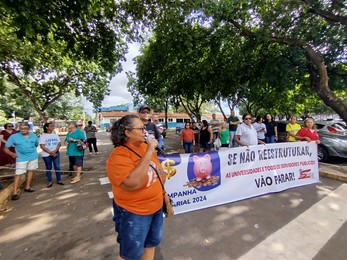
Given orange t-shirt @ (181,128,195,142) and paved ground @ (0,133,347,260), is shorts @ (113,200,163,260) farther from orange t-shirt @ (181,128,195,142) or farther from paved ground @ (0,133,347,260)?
orange t-shirt @ (181,128,195,142)

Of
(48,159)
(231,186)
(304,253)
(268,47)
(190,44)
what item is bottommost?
(304,253)

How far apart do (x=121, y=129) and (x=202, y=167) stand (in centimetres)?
246

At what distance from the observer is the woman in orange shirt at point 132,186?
1.58 metres

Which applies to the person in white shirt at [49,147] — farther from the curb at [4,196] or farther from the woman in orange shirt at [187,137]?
the woman in orange shirt at [187,137]

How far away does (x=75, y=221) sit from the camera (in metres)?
3.53

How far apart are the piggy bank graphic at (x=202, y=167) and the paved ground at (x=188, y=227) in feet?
2.06

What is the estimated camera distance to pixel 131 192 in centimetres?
165

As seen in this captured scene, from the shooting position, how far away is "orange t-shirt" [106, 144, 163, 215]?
1.57 metres

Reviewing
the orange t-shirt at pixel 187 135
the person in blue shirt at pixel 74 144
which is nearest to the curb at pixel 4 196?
the person in blue shirt at pixel 74 144

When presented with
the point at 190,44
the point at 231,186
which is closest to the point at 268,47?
the point at 190,44

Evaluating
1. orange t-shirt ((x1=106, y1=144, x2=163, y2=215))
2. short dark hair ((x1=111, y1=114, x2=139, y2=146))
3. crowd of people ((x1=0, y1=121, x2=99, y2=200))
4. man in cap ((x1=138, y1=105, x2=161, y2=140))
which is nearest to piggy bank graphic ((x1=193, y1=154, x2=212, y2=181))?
man in cap ((x1=138, y1=105, x2=161, y2=140))

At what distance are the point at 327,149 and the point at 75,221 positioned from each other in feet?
26.9

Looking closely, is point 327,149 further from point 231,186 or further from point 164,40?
point 164,40

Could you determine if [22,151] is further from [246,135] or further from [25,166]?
[246,135]
